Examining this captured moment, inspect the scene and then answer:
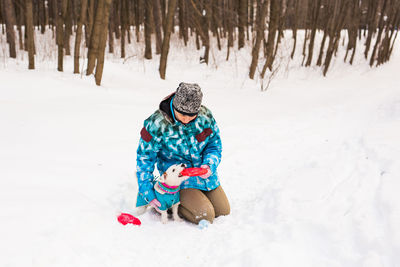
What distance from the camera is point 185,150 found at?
8.47ft

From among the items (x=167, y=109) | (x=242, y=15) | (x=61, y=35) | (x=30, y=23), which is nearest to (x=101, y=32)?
(x=61, y=35)

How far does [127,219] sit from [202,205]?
0.62m

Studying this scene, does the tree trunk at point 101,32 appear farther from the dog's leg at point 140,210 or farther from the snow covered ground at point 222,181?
the dog's leg at point 140,210

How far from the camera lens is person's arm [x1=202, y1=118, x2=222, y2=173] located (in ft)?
8.51

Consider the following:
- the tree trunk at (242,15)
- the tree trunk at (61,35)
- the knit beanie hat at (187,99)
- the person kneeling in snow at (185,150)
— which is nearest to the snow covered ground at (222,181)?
the person kneeling in snow at (185,150)

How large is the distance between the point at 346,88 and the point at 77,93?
724 cm

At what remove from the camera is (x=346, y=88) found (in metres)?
8.85

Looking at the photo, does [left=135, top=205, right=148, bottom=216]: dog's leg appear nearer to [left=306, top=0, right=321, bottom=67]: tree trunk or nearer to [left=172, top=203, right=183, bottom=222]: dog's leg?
[left=172, top=203, right=183, bottom=222]: dog's leg

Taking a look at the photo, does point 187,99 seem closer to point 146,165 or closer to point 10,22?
point 146,165

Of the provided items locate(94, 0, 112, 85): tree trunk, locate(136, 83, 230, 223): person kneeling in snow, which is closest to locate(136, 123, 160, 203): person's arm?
locate(136, 83, 230, 223): person kneeling in snow

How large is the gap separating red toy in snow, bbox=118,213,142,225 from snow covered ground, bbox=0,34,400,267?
1.8 inches

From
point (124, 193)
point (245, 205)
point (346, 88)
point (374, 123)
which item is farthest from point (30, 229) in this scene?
point (346, 88)

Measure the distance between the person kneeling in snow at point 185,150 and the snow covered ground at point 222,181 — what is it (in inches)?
6.8

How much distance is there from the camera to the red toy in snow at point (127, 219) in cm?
242
